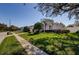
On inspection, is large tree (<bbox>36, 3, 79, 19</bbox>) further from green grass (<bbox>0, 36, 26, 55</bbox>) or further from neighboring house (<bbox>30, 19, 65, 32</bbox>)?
green grass (<bbox>0, 36, 26, 55</bbox>)

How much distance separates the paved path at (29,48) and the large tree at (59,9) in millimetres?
318

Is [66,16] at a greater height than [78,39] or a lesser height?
greater

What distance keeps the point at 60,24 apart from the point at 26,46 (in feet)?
1.22

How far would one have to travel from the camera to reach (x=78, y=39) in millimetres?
1643

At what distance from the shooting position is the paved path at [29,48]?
1636 mm

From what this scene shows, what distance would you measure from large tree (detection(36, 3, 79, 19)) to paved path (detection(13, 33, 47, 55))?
12.5 inches

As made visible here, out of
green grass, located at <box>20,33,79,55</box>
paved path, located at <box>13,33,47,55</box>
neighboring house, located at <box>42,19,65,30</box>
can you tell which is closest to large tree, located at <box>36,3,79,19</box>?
neighboring house, located at <box>42,19,65,30</box>

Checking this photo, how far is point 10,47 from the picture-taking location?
1.64m

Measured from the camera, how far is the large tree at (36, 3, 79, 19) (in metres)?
1.67

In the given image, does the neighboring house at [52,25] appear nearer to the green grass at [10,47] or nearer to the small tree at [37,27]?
the small tree at [37,27]

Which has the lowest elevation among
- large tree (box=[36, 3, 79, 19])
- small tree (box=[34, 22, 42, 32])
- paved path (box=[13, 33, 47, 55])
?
paved path (box=[13, 33, 47, 55])

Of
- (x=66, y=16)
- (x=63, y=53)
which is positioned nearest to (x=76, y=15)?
(x=66, y=16)
